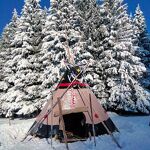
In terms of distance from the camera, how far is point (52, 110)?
694 inches

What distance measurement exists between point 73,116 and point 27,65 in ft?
41.6

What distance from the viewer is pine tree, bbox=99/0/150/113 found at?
1126 inches

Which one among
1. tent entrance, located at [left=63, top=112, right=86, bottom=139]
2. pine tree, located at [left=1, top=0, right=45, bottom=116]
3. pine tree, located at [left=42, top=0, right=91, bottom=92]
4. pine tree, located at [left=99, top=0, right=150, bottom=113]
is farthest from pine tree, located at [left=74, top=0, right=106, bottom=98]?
tent entrance, located at [left=63, top=112, right=86, bottom=139]

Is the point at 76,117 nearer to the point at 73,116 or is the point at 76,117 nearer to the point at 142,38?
the point at 73,116

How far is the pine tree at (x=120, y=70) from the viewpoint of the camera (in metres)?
28.6

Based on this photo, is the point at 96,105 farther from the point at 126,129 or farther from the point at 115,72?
the point at 115,72

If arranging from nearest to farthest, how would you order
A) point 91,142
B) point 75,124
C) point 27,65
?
point 91,142
point 75,124
point 27,65

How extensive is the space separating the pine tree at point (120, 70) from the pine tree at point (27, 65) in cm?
614

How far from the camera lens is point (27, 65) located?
29.9 m

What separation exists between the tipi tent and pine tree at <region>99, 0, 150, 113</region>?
415 inches

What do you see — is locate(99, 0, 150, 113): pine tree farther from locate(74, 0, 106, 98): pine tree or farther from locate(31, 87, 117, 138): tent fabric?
locate(31, 87, 117, 138): tent fabric

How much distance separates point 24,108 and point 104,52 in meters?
8.86

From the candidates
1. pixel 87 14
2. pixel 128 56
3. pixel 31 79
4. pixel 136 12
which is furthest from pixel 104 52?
pixel 136 12

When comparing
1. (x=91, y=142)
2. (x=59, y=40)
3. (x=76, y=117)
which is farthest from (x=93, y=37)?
(x=91, y=142)
